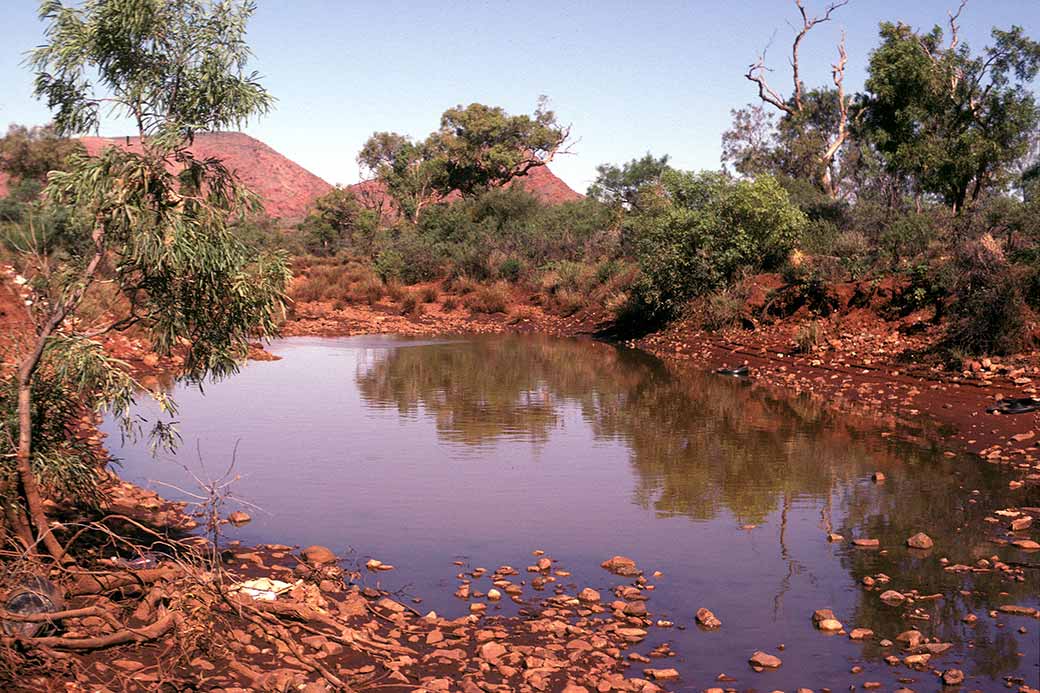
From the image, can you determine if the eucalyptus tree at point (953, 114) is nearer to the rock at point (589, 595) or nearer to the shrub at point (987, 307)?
the shrub at point (987, 307)

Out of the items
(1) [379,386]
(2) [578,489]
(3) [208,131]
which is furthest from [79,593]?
(1) [379,386]

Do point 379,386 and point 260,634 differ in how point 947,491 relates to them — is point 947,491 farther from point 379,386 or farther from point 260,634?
point 379,386

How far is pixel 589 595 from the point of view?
6844mm

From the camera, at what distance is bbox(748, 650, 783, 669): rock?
5762mm

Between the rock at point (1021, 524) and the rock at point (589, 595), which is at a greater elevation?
the rock at point (1021, 524)

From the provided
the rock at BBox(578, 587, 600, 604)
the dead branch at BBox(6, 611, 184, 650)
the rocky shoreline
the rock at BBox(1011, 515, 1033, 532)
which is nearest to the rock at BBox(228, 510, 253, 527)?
the rocky shoreline

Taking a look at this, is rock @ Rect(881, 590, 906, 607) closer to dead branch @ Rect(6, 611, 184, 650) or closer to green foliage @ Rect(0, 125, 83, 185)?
dead branch @ Rect(6, 611, 184, 650)

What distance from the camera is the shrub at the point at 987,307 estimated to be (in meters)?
15.6

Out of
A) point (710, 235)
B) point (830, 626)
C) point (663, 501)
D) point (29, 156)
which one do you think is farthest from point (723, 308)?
point (29, 156)

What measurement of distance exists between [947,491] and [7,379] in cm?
865

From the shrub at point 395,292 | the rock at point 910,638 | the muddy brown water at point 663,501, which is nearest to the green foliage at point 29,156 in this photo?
the shrub at point 395,292

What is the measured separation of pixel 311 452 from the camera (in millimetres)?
11672

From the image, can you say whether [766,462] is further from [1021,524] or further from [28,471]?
[28,471]

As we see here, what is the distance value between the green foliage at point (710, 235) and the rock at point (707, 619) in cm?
1761
